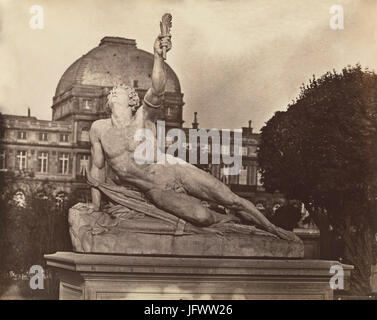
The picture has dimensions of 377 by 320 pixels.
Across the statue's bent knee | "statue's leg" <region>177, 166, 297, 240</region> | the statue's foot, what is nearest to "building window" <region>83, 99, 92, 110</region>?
"statue's leg" <region>177, 166, 297, 240</region>

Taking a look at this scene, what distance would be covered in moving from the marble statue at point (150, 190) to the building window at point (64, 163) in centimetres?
730

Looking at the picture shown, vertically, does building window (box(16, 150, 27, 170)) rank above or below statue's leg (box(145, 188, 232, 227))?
above

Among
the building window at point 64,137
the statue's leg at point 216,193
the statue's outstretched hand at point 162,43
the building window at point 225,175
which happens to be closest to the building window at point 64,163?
the building window at point 64,137

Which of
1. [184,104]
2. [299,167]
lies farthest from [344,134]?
[184,104]

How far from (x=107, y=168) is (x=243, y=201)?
1.87 metres

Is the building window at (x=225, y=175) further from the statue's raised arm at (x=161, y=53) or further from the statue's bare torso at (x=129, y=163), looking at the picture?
the statue's raised arm at (x=161, y=53)

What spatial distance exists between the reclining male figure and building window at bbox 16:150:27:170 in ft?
23.8

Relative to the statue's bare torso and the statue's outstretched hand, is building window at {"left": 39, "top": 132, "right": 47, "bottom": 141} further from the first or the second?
the statue's outstretched hand

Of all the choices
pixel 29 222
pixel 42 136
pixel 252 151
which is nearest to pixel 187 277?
pixel 252 151

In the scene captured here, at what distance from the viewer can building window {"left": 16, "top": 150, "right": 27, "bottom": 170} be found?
19.7m

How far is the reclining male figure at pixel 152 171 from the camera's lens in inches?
493

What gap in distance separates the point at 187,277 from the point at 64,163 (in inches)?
337

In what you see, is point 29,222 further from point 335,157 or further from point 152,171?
point 152,171
